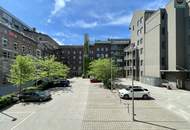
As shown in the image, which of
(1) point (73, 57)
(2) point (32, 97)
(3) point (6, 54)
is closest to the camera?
(2) point (32, 97)

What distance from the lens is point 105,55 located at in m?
105

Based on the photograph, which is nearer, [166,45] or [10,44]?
[10,44]

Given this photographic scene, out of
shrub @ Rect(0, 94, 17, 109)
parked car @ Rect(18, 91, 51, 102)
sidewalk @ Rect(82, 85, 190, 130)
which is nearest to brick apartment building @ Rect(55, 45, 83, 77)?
parked car @ Rect(18, 91, 51, 102)

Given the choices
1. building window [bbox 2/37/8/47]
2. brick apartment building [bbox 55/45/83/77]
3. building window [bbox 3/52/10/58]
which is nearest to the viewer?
building window [bbox 2/37/8/47]

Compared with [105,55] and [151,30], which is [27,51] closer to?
[151,30]

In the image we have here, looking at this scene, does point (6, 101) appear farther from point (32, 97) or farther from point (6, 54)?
point (6, 54)

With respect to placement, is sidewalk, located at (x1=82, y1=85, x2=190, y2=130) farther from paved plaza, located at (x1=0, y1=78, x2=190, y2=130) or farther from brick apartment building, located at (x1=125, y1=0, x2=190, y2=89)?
brick apartment building, located at (x1=125, y1=0, x2=190, y2=89)

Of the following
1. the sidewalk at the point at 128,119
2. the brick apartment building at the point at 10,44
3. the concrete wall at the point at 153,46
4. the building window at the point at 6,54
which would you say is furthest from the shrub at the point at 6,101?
the concrete wall at the point at 153,46

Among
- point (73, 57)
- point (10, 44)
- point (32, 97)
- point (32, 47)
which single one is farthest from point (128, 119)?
point (73, 57)

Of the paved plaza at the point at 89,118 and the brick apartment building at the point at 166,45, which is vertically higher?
the brick apartment building at the point at 166,45

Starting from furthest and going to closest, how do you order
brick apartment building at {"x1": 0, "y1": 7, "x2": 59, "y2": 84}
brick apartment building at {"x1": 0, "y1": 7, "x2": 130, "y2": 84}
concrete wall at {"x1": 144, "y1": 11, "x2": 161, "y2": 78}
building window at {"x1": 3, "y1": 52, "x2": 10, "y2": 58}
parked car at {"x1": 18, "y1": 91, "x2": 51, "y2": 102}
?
1. concrete wall at {"x1": 144, "y1": 11, "x2": 161, "y2": 78}
2. brick apartment building at {"x1": 0, "y1": 7, "x2": 130, "y2": 84}
3. building window at {"x1": 3, "y1": 52, "x2": 10, "y2": 58}
4. brick apartment building at {"x1": 0, "y1": 7, "x2": 59, "y2": 84}
5. parked car at {"x1": 18, "y1": 91, "x2": 51, "y2": 102}

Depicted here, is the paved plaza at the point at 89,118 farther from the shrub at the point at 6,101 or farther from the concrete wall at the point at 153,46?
the concrete wall at the point at 153,46

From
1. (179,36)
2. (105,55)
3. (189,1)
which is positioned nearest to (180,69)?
(179,36)

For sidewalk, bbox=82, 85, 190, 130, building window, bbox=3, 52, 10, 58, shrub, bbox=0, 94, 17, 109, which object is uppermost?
building window, bbox=3, 52, 10, 58
